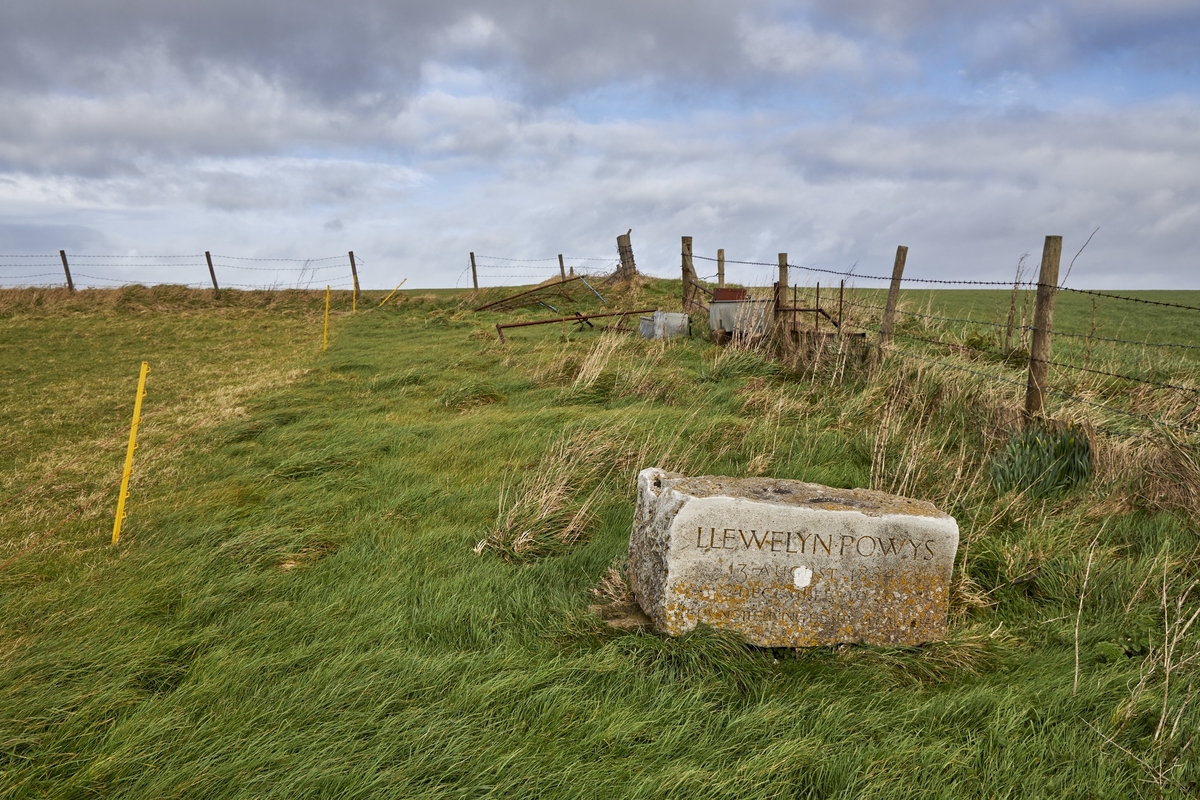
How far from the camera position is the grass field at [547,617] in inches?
106

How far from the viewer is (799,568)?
3510 millimetres

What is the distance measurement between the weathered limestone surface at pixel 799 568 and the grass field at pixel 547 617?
14cm

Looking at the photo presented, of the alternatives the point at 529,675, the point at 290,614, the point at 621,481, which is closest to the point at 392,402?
the point at 621,481

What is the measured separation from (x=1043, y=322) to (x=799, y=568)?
3795 millimetres

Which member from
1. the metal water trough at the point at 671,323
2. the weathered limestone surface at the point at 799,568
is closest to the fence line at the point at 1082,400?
the weathered limestone surface at the point at 799,568

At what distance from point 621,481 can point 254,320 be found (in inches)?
697

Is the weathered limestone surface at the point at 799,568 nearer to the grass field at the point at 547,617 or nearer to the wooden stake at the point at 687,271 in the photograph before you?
the grass field at the point at 547,617

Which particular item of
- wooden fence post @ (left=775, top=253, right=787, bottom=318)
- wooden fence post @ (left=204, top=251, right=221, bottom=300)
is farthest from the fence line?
wooden fence post @ (left=204, top=251, right=221, bottom=300)

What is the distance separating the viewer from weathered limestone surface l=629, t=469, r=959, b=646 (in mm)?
3486

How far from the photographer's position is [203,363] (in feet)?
45.2

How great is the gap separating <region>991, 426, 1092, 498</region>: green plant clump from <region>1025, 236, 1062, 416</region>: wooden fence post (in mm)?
414

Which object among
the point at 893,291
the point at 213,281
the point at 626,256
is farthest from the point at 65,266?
the point at 893,291

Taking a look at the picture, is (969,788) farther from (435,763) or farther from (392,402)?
(392,402)

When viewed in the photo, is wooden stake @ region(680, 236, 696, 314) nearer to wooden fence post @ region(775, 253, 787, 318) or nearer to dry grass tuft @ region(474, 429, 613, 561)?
wooden fence post @ region(775, 253, 787, 318)
